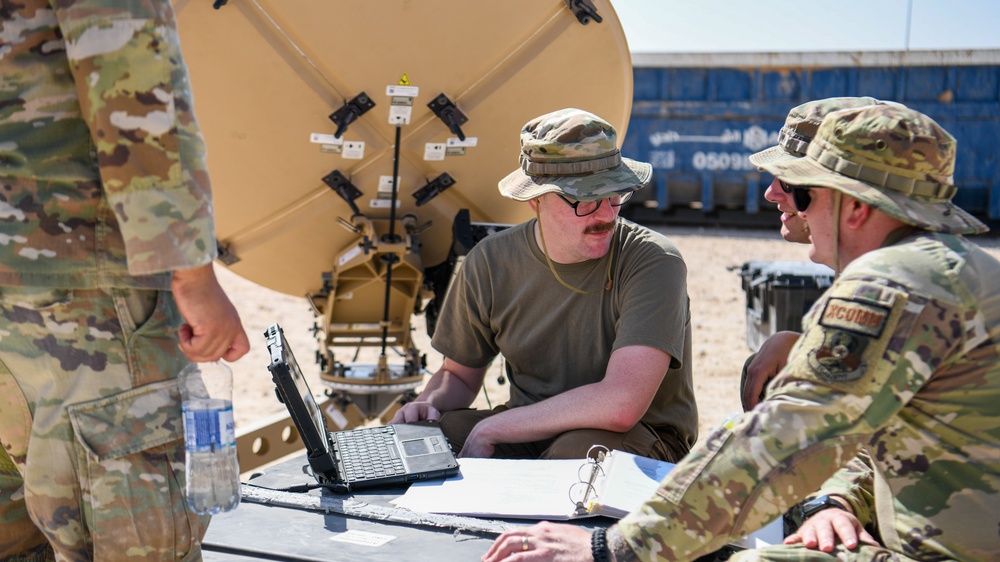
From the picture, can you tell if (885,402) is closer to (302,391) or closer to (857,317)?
(857,317)

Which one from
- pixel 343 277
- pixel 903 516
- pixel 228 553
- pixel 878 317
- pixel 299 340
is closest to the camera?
pixel 878 317

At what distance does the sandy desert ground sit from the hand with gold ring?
309 centimetres

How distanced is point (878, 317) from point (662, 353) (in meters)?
1.17

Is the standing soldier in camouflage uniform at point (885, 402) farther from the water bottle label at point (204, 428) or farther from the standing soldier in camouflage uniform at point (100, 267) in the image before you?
the standing soldier in camouflage uniform at point (100, 267)

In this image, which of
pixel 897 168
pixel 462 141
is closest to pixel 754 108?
pixel 462 141

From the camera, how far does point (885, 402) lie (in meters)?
→ 1.52

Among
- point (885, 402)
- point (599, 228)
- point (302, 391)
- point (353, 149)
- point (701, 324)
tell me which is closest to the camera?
point (885, 402)

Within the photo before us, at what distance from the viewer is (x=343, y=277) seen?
157 inches

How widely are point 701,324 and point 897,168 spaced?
21.7ft

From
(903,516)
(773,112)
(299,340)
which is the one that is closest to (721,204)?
(773,112)

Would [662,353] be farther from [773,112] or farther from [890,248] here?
[773,112]

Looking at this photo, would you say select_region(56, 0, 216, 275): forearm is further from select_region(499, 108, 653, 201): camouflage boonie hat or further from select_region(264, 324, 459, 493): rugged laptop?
select_region(499, 108, 653, 201): camouflage boonie hat

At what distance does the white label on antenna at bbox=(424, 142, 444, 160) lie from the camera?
151 inches

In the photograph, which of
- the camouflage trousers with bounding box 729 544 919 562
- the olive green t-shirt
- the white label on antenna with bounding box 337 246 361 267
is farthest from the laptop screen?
the white label on antenna with bounding box 337 246 361 267
